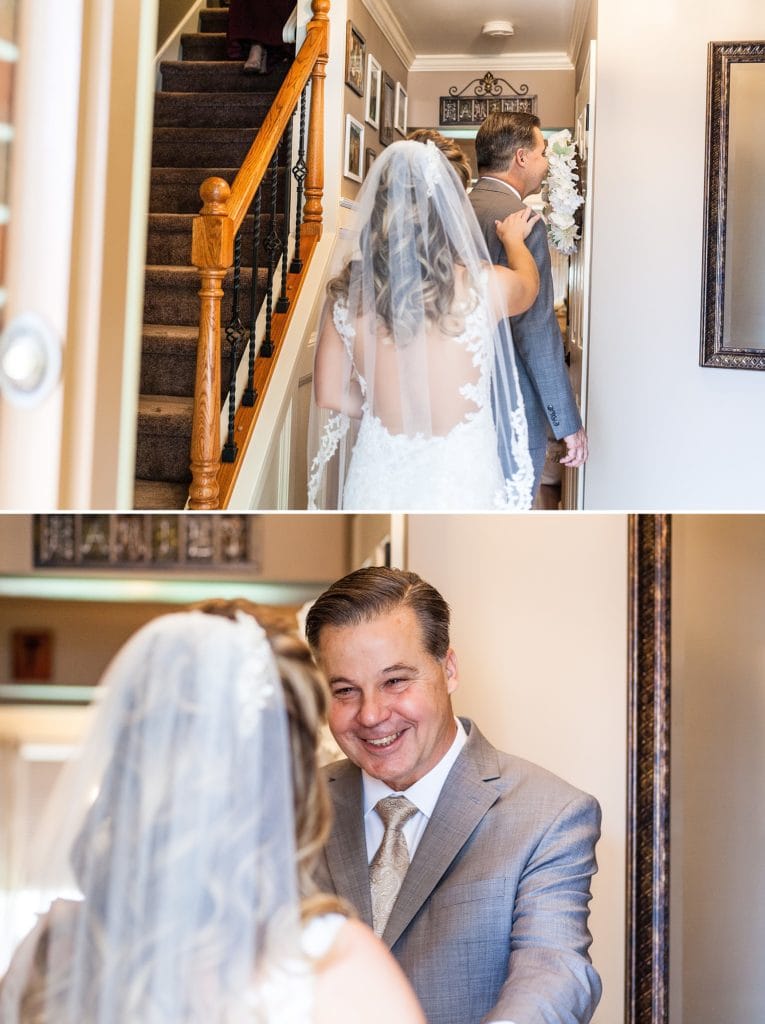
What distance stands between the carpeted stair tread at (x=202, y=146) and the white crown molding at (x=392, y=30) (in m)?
0.15

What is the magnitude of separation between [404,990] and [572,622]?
2.36ft

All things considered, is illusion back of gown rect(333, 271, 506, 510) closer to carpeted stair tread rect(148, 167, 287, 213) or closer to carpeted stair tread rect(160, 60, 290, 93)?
carpeted stair tread rect(148, 167, 287, 213)

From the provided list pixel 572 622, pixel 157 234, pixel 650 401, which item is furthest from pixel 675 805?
pixel 157 234

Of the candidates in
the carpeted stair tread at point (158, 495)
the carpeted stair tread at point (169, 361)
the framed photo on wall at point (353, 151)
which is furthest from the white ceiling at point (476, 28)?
the carpeted stair tread at point (158, 495)

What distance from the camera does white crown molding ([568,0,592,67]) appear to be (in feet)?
3.62

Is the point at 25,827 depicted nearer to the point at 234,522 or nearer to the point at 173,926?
the point at 173,926

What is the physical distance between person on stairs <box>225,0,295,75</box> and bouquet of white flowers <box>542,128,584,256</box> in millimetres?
301

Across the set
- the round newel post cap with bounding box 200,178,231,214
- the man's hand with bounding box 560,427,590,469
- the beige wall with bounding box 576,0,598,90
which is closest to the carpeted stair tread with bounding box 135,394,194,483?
the round newel post cap with bounding box 200,178,231,214

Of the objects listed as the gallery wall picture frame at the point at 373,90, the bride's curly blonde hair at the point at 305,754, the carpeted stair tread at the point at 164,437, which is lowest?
the bride's curly blonde hair at the point at 305,754

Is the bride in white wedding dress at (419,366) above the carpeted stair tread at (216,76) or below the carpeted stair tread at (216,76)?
below

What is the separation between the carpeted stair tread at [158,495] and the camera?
121 centimetres

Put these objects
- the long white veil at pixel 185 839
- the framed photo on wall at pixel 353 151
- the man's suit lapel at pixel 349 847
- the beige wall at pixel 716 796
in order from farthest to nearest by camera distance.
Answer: the beige wall at pixel 716 796 < the framed photo on wall at pixel 353 151 < the man's suit lapel at pixel 349 847 < the long white veil at pixel 185 839

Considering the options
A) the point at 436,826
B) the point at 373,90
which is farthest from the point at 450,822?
the point at 373,90

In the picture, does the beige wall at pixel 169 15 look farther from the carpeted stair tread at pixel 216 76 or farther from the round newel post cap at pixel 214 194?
the round newel post cap at pixel 214 194
